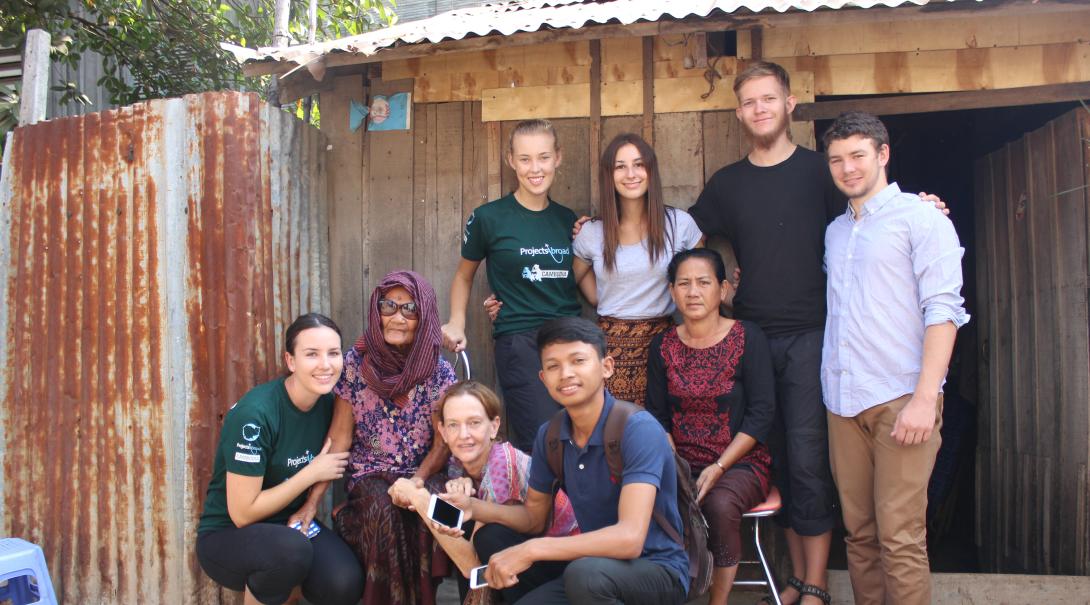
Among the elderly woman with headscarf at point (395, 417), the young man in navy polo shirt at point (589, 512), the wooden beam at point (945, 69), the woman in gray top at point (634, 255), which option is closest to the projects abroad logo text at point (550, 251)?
the woman in gray top at point (634, 255)

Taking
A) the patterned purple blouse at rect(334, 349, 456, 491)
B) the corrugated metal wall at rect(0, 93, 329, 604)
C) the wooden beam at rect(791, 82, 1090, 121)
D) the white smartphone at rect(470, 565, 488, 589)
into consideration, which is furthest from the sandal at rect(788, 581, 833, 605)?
the corrugated metal wall at rect(0, 93, 329, 604)

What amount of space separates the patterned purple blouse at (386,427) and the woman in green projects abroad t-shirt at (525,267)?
1.46 feet

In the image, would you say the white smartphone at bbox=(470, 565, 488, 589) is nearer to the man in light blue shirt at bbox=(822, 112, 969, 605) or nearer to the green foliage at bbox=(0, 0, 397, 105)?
the man in light blue shirt at bbox=(822, 112, 969, 605)

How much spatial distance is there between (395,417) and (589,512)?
117 cm

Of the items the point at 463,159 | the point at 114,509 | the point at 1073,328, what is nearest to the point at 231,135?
the point at 463,159

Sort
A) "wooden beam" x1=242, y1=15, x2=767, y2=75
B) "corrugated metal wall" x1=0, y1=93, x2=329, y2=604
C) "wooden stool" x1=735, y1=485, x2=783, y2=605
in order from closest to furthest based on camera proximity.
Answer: "wooden stool" x1=735, y1=485, x2=783, y2=605, "wooden beam" x1=242, y1=15, x2=767, y2=75, "corrugated metal wall" x1=0, y1=93, x2=329, y2=604

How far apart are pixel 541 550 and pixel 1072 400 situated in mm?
3268

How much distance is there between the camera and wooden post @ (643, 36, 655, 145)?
4.64 meters

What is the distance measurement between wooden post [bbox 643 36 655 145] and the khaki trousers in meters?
1.84

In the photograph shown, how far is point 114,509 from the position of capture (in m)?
4.22

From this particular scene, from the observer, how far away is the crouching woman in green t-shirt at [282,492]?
3516mm

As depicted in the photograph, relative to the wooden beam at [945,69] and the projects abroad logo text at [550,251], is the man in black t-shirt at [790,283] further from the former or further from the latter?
the projects abroad logo text at [550,251]

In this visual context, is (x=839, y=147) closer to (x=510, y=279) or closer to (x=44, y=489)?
(x=510, y=279)

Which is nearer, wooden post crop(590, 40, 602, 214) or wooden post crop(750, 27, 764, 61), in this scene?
wooden post crop(750, 27, 764, 61)
